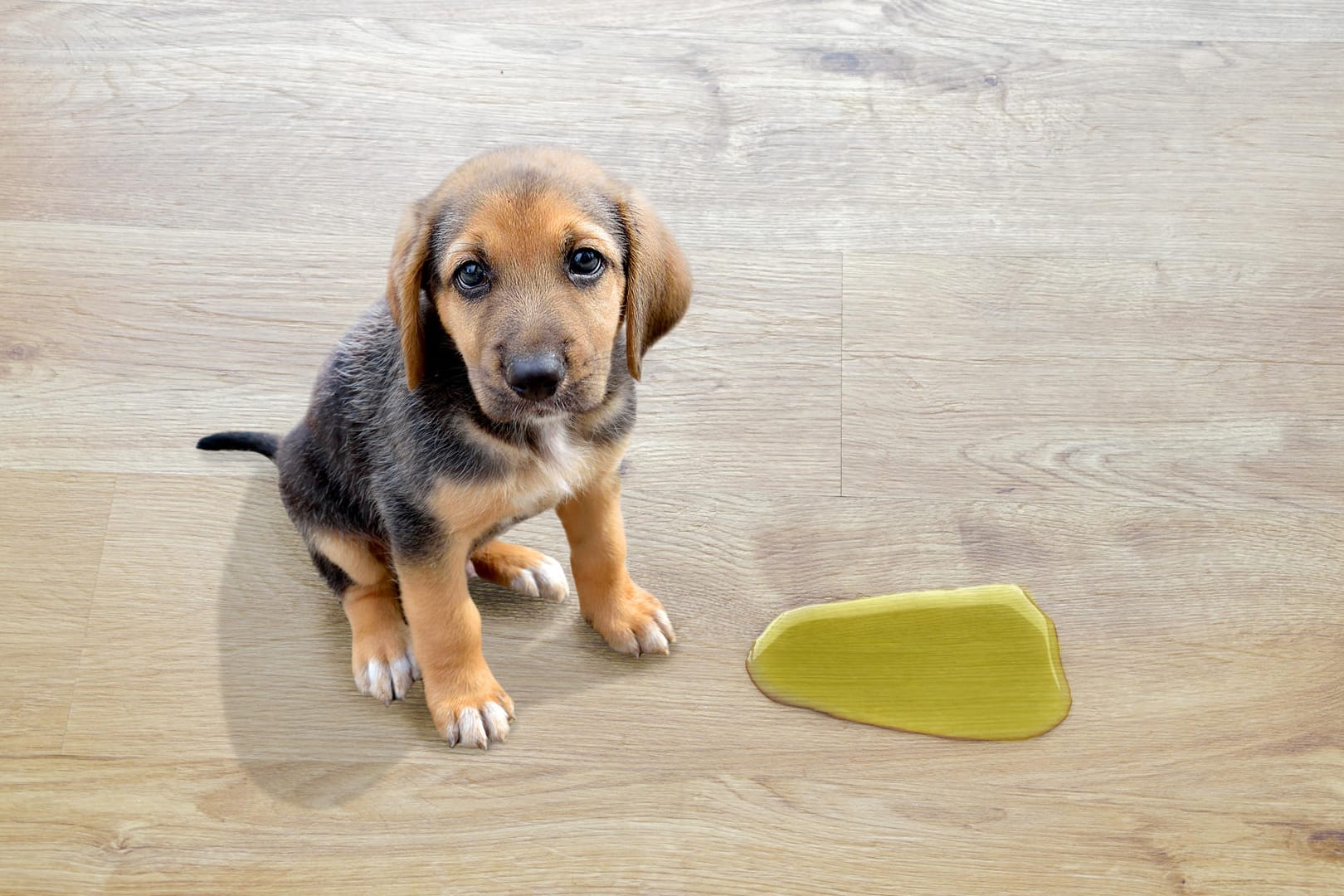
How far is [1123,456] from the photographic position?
3408 mm

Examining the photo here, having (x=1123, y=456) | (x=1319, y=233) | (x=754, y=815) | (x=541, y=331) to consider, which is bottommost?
(x=754, y=815)

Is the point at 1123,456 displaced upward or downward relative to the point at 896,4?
downward

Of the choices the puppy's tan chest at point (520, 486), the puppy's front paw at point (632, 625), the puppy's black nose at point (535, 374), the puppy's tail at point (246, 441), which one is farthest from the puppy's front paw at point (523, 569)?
the puppy's black nose at point (535, 374)

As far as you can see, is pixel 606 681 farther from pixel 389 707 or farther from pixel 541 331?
pixel 541 331

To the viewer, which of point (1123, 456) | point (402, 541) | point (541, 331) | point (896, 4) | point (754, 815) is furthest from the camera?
point (896, 4)

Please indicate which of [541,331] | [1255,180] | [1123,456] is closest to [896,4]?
[1255,180]

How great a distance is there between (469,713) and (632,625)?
450 mm

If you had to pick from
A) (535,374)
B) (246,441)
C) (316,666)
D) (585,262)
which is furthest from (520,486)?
(246,441)

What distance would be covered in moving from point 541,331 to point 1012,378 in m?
1.75

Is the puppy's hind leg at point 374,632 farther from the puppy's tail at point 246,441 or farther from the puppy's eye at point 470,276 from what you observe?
the puppy's eye at point 470,276

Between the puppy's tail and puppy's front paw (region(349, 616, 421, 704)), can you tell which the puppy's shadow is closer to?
puppy's front paw (region(349, 616, 421, 704))

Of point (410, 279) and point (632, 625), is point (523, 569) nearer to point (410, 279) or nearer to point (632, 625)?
point (632, 625)

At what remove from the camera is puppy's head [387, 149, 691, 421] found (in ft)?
7.41

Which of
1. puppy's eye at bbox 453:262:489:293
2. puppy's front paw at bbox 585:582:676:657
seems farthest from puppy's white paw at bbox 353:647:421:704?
puppy's eye at bbox 453:262:489:293
